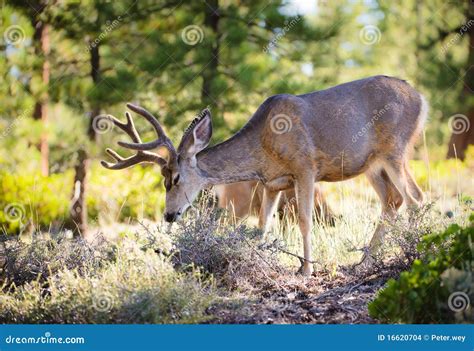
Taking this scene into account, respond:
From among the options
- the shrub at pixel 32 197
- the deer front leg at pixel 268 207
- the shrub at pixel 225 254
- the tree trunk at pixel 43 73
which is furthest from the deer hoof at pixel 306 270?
the tree trunk at pixel 43 73

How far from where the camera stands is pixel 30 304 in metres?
5.90

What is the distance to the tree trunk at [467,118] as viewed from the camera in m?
17.2

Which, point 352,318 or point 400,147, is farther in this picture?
point 400,147

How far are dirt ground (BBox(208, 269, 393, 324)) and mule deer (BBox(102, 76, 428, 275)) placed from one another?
87 centimetres

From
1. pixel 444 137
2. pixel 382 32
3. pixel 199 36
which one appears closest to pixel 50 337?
pixel 199 36

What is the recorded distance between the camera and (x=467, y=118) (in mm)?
18547

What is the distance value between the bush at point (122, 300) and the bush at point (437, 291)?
141cm

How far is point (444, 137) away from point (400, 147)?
1220 centimetres

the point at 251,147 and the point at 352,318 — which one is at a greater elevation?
the point at 251,147

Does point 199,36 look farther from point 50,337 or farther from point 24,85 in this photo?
point 50,337

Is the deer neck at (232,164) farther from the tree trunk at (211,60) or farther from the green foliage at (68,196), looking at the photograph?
the tree trunk at (211,60)

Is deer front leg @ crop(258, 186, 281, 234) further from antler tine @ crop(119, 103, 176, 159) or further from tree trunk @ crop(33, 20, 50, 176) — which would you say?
tree trunk @ crop(33, 20, 50, 176)

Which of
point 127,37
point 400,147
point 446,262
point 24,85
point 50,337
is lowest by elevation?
point 50,337

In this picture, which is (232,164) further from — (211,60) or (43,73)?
(43,73)
